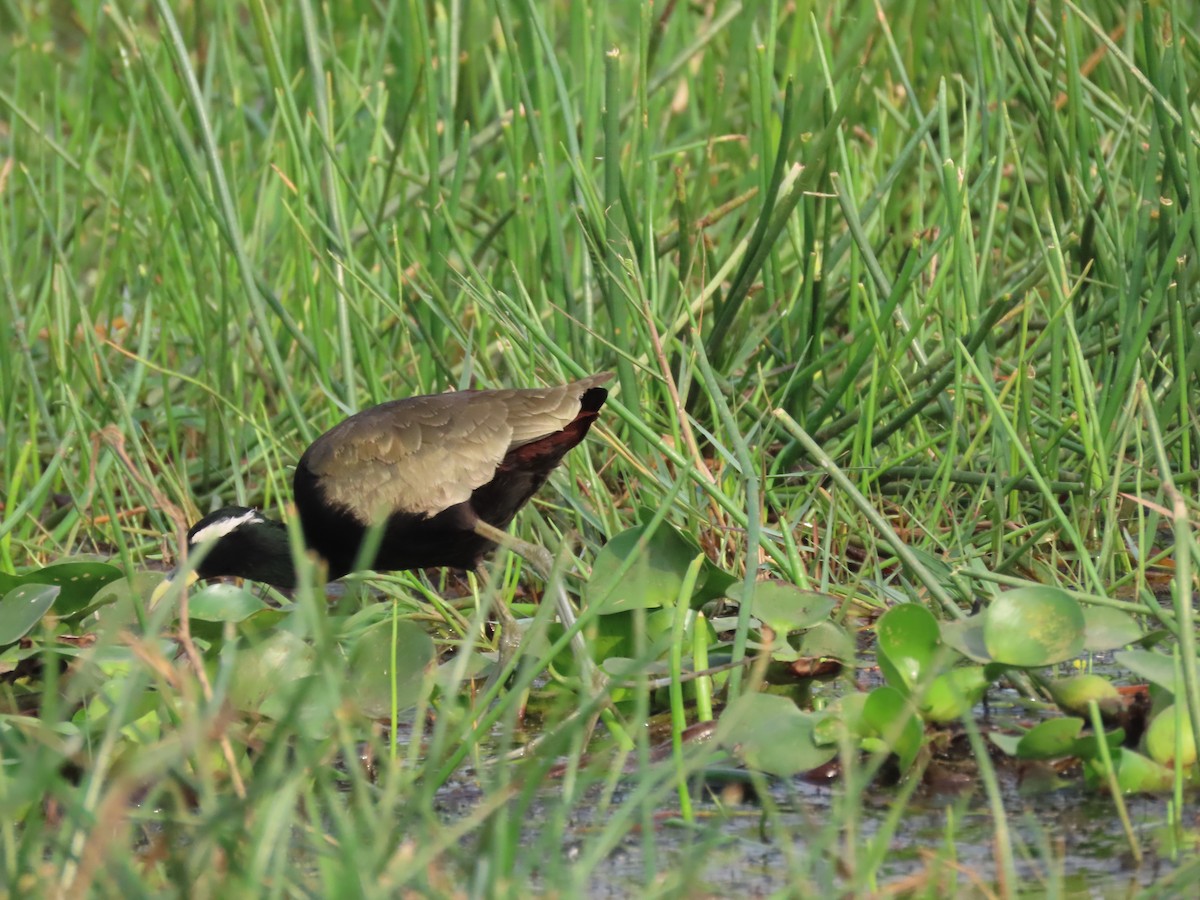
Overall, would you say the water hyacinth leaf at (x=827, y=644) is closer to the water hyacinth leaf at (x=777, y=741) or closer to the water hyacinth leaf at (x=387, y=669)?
the water hyacinth leaf at (x=777, y=741)

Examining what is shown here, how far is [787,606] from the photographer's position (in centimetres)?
232

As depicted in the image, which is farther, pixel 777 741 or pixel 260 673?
pixel 260 673

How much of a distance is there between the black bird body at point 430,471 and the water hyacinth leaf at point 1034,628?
89 cm

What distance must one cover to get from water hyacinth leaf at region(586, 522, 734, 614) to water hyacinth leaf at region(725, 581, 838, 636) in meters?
0.13

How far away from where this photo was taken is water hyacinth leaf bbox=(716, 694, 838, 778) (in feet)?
6.42

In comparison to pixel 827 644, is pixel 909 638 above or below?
above

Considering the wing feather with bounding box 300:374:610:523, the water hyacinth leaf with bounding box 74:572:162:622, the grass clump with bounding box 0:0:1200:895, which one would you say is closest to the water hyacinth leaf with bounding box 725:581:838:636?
the grass clump with bounding box 0:0:1200:895

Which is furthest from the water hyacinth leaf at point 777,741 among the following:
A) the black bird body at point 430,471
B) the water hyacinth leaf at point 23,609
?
the water hyacinth leaf at point 23,609

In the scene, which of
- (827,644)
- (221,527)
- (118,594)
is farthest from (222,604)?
(827,644)

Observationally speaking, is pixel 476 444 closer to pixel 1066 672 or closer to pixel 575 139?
pixel 575 139

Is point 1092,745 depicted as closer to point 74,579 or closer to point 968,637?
point 968,637

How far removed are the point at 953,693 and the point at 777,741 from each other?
0.70ft

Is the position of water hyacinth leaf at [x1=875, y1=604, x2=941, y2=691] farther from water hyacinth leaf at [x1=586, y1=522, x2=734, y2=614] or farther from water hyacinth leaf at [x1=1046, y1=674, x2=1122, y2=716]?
water hyacinth leaf at [x1=586, y1=522, x2=734, y2=614]

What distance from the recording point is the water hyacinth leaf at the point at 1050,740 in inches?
73.9
